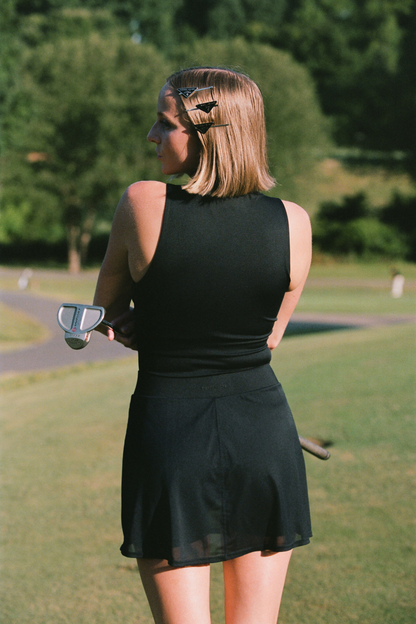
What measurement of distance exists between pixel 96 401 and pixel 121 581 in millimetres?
5304

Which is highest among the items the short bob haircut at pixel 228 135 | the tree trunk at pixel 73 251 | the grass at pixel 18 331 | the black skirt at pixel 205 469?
the short bob haircut at pixel 228 135

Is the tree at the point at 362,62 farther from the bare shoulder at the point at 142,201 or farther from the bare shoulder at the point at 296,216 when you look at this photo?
the bare shoulder at the point at 142,201

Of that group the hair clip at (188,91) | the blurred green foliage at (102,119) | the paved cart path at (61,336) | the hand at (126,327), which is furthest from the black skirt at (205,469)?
the blurred green foliage at (102,119)

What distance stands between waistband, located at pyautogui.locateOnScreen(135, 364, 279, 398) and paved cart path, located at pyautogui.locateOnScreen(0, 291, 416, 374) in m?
11.4

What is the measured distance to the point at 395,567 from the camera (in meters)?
3.89

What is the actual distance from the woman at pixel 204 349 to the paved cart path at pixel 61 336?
11.4 meters

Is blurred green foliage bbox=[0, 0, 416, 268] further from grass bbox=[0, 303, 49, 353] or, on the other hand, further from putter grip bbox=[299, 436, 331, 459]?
putter grip bbox=[299, 436, 331, 459]

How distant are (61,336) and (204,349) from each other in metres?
17.0

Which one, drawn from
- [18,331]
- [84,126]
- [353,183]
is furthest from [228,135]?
[353,183]

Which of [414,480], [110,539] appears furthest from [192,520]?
[414,480]

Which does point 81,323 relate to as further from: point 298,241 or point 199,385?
point 298,241

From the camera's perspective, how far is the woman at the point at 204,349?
5.97 feet

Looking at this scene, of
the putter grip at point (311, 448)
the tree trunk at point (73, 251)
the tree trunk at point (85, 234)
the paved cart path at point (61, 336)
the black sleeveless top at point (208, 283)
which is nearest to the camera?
the black sleeveless top at point (208, 283)

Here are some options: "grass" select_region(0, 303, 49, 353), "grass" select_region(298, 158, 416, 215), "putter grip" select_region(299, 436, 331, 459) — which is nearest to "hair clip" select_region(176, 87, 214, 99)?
"putter grip" select_region(299, 436, 331, 459)
